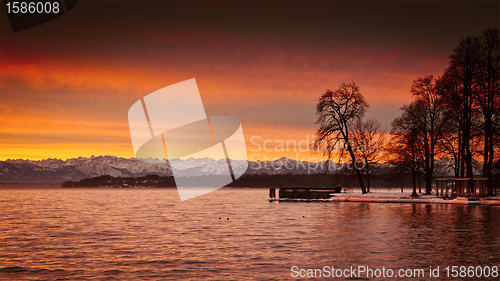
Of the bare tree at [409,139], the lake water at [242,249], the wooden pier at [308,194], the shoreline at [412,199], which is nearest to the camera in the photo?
the lake water at [242,249]

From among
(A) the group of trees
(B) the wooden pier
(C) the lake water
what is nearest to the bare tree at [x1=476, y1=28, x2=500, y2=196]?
(A) the group of trees

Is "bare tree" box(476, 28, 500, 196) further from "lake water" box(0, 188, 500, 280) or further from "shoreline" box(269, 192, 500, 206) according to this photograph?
"lake water" box(0, 188, 500, 280)

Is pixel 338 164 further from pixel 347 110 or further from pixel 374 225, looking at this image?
pixel 374 225

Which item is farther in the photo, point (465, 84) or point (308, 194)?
point (308, 194)

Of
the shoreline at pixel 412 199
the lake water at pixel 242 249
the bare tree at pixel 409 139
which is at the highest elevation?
the bare tree at pixel 409 139

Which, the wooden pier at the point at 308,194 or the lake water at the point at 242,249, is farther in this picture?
the wooden pier at the point at 308,194

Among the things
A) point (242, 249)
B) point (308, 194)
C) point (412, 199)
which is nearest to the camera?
point (242, 249)

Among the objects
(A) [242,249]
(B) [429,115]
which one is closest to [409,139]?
(B) [429,115]

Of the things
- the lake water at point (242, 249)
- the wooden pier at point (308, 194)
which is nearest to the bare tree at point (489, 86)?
the lake water at point (242, 249)

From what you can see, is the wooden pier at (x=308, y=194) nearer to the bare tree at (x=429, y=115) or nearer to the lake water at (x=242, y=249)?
the bare tree at (x=429, y=115)

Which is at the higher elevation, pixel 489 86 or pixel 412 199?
pixel 489 86

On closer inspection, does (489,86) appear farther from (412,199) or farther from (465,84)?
(412,199)

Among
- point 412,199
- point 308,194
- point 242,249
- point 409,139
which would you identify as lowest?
point 242,249

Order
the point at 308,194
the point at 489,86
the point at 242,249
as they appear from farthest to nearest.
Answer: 1. the point at 308,194
2. the point at 489,86
3. the point at 242,249
